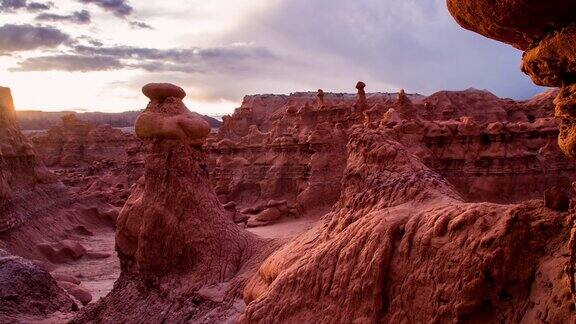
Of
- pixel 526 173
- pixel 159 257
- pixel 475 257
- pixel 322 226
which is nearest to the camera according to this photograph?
pixel 475 257

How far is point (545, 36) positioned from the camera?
2.84 meters

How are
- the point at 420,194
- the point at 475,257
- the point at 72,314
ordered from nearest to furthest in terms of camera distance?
the point at 475,257 → the point at 420,194 → the point at 72,314

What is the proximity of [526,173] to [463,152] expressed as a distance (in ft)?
5.77

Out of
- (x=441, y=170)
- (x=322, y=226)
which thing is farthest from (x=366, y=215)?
(x=441, y=170)

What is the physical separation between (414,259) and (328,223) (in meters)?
1.93

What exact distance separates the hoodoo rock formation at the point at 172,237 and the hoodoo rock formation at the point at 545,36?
17.3 ft

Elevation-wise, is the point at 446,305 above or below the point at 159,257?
above

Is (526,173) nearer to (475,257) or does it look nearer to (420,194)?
(420,194)

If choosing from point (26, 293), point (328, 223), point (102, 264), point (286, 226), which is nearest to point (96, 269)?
point (102, 264)

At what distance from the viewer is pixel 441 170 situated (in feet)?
49.9

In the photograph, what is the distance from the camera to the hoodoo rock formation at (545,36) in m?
2.66

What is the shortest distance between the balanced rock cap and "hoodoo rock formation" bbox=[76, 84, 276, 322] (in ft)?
0.06

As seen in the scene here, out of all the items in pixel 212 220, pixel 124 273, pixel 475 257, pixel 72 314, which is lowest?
pixel 72 314

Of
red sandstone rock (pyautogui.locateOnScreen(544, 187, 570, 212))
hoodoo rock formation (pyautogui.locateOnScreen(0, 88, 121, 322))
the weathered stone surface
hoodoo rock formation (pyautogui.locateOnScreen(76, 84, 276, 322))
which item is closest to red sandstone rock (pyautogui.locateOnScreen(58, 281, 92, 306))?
hoodoo rock formation (pyautogui.locateOnScreen(0, 88, 121, 322))
